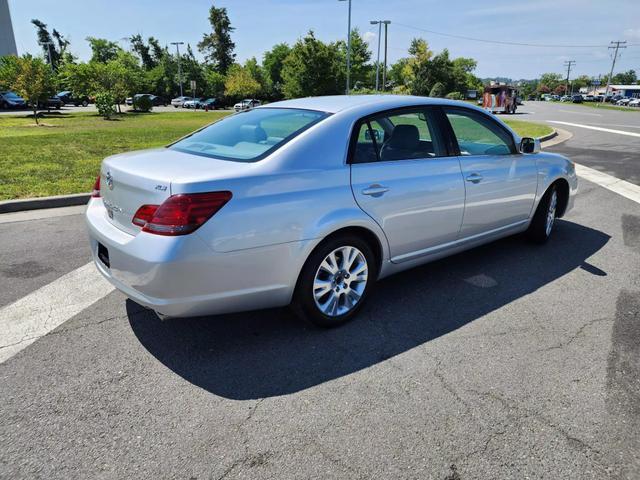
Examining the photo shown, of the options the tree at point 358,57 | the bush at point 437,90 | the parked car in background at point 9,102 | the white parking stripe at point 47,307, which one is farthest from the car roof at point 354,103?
the tree at point 358,57

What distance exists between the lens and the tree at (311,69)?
137 feet

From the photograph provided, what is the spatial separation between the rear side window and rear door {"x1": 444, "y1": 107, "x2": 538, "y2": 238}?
25 cm

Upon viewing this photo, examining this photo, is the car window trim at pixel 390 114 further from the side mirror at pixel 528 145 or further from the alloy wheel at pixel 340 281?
the side mirror at pixel 528 145

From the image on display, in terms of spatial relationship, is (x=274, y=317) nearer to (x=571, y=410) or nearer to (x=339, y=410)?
(x=339, y=410)

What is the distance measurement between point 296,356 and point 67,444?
1.33 metres

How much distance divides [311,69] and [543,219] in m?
40.1

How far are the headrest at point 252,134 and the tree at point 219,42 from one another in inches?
3322

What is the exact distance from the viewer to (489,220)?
436 cm

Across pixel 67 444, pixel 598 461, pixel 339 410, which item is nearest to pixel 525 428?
pixel 598 461

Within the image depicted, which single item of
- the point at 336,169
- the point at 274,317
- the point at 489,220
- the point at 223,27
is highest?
the point at 223,27

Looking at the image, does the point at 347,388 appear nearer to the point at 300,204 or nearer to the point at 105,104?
the point at 300,204

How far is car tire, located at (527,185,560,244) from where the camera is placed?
5090 mm

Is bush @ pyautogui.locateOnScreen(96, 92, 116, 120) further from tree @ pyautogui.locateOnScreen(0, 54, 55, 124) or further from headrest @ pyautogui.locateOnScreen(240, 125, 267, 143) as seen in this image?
headrest @ pyautogui.locateOnScreen(240, 125, 267, 143)

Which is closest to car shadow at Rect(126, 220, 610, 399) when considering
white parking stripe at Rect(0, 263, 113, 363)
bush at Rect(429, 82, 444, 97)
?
white parking stripe at Rect(0, 263, 113, 363)
